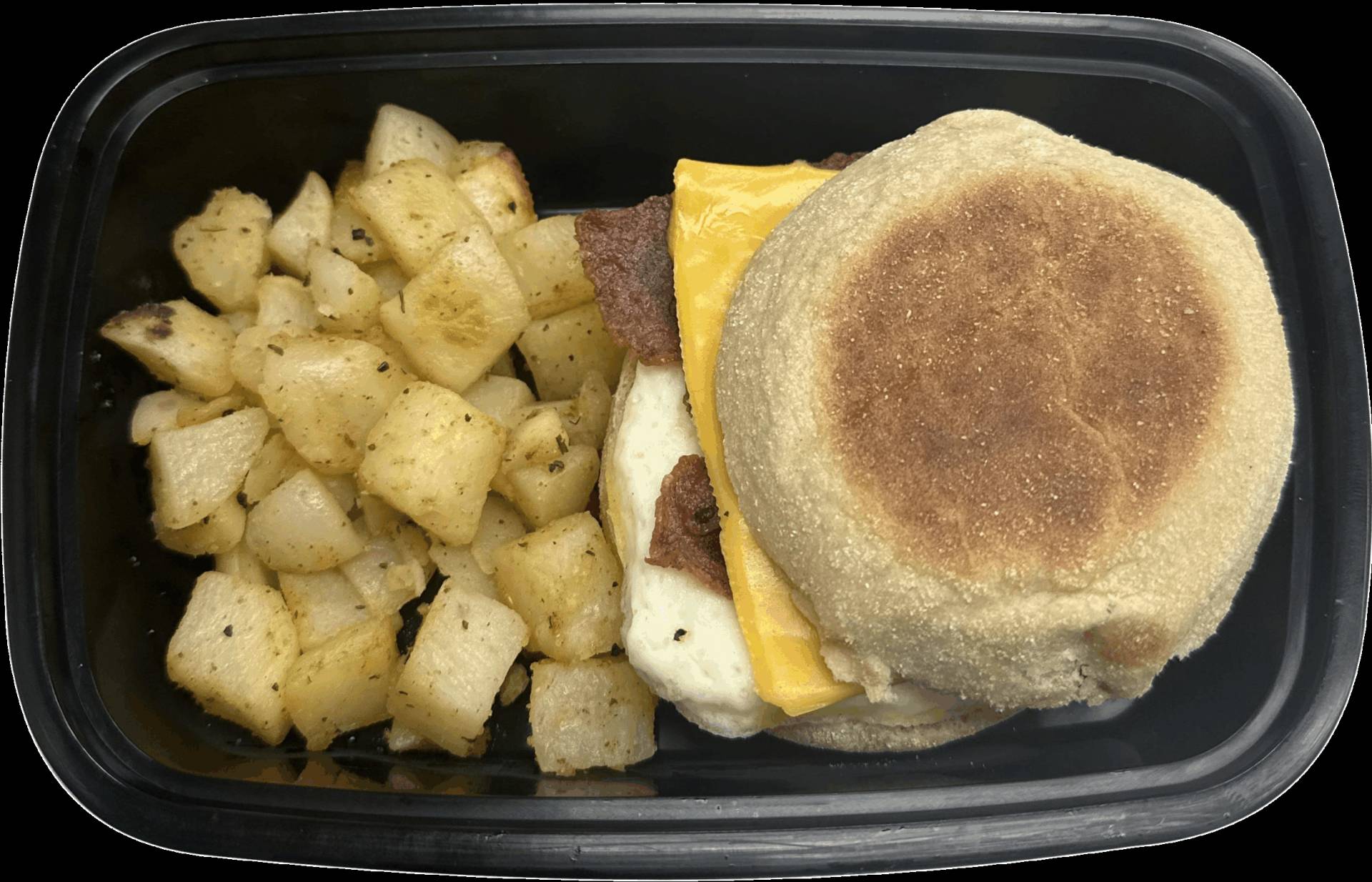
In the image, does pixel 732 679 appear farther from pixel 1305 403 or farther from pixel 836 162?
pixel 1305 403

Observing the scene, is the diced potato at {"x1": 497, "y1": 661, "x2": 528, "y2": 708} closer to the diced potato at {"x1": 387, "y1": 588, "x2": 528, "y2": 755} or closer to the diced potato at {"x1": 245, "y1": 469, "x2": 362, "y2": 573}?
the diced potato at {"x1": 387, "y1": 588, "x2": 528, "y2": 755}

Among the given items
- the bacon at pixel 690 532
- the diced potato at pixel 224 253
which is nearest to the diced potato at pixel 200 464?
the diced potato at pixel 224 253

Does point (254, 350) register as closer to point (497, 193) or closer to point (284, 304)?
point (284, 304)

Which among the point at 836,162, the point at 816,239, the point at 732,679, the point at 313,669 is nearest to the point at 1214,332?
the point at 816,239

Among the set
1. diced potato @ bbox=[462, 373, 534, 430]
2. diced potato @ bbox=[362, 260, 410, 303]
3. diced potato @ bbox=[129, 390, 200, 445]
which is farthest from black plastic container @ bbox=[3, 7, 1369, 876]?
diced potato @ bbox=[462, 373, 534, 430]

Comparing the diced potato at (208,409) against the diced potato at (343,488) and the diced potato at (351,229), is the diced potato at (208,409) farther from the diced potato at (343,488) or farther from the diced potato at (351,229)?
the diced potato at (351,229)
